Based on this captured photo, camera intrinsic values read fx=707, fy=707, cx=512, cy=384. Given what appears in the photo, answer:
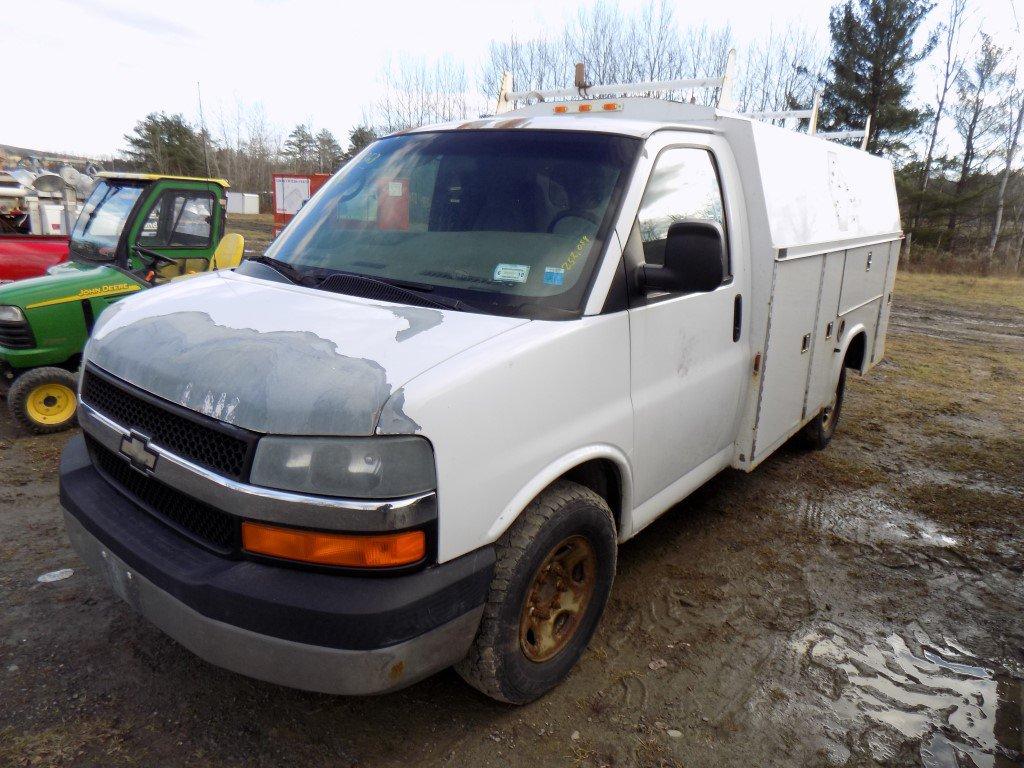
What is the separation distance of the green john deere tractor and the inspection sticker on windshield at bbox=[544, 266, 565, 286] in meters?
3.84

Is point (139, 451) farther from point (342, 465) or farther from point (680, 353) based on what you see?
point (680, 353)

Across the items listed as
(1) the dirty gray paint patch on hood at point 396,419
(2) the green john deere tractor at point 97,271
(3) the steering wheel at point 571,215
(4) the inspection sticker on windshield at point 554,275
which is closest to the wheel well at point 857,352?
(3) the steering wheel at point 571,215

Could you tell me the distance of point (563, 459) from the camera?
258cm

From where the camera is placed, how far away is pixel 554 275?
2.75 meters

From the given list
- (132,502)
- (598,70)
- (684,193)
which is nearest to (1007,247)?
(598,70)

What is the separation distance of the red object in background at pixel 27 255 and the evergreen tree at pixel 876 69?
28.0 m

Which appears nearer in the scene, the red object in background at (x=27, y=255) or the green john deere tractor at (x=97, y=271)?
the green john deere tractor at (x=97, y=271)

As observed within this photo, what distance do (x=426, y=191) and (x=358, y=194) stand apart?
1.41ft

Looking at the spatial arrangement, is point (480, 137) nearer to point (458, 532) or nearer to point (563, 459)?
point (563, 459)

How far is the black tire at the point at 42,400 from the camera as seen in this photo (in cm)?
557

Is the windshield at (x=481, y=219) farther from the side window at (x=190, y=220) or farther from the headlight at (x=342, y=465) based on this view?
the side window at (x=190, y=220)

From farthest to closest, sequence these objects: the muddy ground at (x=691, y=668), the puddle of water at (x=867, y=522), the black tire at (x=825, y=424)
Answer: the black tire at (x=825, y=424) → the puddle of water at (x=867, y=522) → the muddy ground at (x=691, y=668)

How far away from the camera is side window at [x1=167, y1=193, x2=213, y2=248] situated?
6.47m

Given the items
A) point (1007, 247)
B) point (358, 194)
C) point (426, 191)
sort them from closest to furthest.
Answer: point (426, 191)
point (358, 194)
point (1007, 247)
